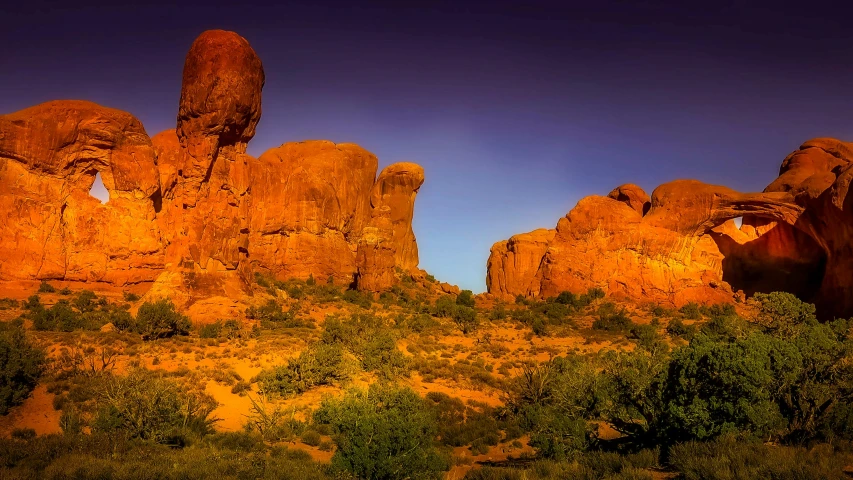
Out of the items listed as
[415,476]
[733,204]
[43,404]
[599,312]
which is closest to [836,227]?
[733,204]

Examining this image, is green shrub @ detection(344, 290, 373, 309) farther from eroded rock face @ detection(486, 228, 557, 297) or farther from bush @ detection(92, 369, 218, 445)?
bush @ detection(92, 369, 218, 445)

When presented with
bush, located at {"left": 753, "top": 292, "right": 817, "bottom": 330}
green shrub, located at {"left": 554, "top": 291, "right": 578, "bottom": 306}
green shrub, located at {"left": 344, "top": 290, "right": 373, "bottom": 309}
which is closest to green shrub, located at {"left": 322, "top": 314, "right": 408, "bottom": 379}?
green shrub, located at {"left": 344, "top": 290, "right": 373, "bottom": 309}

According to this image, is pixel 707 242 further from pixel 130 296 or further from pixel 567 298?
pixel 130 296

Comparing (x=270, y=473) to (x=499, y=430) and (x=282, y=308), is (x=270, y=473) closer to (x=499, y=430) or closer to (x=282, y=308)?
(x=499, y=430)

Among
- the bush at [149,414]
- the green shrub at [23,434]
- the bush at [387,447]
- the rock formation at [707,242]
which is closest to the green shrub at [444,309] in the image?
the rock formation at [707,242]

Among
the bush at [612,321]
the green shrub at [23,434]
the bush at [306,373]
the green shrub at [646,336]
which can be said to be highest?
the bush at [612,321]

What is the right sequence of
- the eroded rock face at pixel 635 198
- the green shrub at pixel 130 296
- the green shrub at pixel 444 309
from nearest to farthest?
1. the green shrub at pixel 130 296
2. the green shrub at pixel 444 309
3. the eroded rock face at pixel 635 198

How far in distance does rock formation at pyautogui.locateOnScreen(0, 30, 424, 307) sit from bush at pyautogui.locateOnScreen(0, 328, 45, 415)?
29.7 feet

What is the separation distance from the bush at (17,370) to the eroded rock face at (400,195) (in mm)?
36980

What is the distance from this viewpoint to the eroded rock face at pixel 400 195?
5197 cm

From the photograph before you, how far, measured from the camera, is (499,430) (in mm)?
14703

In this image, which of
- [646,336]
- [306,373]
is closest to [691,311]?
[646,336]

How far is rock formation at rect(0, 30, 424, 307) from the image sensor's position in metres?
26.8

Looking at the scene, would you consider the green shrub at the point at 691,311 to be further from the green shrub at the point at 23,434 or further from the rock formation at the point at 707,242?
the green shrub at the point at 23,434
